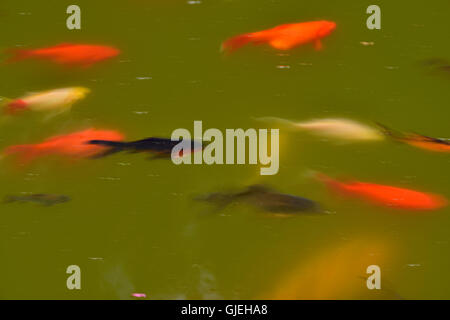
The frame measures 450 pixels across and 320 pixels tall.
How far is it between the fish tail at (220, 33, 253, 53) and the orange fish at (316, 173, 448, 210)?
17.1 inches

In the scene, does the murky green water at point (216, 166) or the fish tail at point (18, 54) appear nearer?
the murky green water at point (216, 166)

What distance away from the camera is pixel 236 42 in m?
1.40

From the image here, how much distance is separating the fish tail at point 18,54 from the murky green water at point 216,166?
0.06 feet

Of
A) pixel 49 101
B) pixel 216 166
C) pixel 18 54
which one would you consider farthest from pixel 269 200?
pixel 18 54

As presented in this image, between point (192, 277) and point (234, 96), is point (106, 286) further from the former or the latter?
point (234, 96)

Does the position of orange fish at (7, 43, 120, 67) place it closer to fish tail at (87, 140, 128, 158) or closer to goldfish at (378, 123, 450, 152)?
fish tail at (87, 140, 128, 158)

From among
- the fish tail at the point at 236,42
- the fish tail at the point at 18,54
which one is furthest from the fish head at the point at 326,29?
the fish tail at the point at 18,54

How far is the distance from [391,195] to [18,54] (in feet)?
3.56

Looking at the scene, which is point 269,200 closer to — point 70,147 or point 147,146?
point 147,146

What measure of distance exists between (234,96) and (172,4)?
317 mm

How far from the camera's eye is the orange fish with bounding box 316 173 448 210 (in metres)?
1.30

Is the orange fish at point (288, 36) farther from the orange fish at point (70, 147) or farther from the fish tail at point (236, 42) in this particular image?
the orange fish at point (70, 147)

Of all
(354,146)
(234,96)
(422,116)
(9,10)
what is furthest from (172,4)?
(422,116)

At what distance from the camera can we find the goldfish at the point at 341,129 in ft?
4.40
